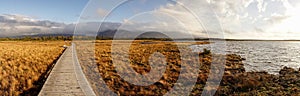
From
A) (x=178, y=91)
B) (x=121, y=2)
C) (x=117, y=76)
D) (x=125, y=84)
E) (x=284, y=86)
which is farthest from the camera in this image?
(x=117, y=76)

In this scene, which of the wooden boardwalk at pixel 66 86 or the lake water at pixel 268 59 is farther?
the lake water at pixel 268 59

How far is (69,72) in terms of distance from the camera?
1518cm

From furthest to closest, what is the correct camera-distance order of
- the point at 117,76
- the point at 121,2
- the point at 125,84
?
the point at 117,76 → the point at 125,84 → the point at 121,2

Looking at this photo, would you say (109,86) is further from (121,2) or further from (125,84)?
(121,2)

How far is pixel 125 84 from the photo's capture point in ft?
45.3

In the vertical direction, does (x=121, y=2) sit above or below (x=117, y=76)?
above

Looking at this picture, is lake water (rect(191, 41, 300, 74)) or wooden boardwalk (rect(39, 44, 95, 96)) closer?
wooden boardwalk (rect(39, 44, 95, 96))

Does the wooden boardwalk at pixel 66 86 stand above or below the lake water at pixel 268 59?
above

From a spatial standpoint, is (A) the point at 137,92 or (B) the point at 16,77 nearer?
(A) the point at 137,92

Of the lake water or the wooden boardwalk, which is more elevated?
the wooden boardwalk

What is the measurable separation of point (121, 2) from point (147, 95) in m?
3.86

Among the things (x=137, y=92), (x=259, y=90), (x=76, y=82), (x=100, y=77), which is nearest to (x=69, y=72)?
(x=100, y=77)

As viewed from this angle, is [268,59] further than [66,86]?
Yes

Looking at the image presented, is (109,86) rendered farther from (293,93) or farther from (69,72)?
(293,93)
